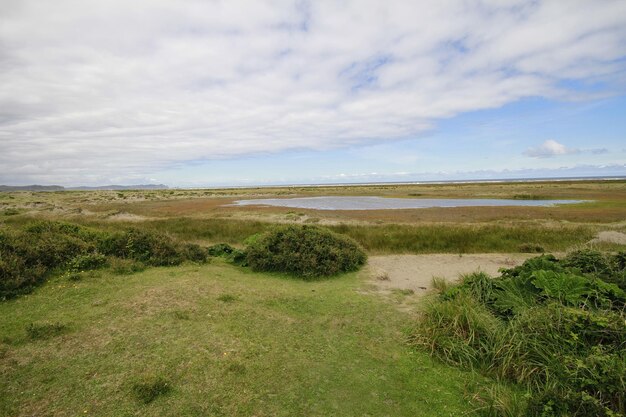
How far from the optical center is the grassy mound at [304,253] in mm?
11672

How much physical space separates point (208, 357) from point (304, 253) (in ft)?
21.2

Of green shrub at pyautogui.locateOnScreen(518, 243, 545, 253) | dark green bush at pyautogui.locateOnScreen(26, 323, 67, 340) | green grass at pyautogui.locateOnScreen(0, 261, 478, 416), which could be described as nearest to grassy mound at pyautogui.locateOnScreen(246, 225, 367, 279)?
green grass at pyautogui.locateOnScreen(0, 261, 478, 416)

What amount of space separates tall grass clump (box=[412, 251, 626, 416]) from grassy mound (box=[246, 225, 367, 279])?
4.70 metres

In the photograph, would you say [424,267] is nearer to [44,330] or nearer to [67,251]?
[44,330]

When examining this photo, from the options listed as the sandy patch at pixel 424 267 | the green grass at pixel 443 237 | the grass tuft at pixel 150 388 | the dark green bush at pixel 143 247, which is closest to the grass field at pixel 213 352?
the grass tuft at pixel 150 388

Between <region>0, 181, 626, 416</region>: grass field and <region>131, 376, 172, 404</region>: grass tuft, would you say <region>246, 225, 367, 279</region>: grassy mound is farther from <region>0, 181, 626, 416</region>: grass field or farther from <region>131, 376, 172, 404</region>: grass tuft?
<region>131, 376, 172, 404</region>: grass tuft

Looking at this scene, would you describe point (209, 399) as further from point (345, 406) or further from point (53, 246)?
point (53, 246)

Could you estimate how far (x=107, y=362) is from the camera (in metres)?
5.41

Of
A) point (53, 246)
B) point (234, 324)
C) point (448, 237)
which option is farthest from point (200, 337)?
point (448, 237)

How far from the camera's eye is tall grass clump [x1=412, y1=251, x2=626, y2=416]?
4.21m

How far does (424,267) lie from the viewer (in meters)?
13.2

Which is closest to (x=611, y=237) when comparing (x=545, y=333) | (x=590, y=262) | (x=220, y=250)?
(x=590, y=262)

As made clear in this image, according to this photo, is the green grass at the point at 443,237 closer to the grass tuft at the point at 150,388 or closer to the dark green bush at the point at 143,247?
the dark green bush at the point at 143,247

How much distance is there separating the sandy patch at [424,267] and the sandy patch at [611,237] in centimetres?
552
